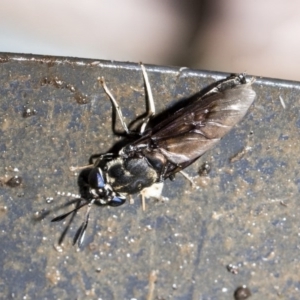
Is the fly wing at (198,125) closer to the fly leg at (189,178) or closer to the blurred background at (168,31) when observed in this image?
the fly leg at (189,178)

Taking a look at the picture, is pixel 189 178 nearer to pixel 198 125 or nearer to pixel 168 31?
pixel 198 125

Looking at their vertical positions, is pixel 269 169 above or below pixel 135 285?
above

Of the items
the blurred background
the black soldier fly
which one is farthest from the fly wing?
the blurred background

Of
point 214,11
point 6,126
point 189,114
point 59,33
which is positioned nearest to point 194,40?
point 214,11

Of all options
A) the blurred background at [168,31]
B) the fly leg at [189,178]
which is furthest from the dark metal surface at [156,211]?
the blurred background at [168,31]

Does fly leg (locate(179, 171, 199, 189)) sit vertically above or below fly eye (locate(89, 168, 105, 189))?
above

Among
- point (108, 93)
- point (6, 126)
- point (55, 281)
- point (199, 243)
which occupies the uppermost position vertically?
point (108, 93)

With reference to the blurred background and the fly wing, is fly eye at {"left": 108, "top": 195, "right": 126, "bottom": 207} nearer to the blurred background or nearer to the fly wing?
A: the fly wing

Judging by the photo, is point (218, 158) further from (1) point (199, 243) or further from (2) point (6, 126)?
(2) point (6, 126)
